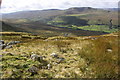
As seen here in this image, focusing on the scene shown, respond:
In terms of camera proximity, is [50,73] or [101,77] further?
[50,73]

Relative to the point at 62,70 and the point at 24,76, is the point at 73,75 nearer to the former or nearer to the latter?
the point at 62,70

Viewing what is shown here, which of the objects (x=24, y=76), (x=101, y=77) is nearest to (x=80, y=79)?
(x=101, y=77)

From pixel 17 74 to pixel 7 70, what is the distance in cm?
55

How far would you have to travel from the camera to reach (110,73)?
576cm

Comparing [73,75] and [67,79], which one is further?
[73,75]

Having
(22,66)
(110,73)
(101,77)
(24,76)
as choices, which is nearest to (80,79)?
(101,77)

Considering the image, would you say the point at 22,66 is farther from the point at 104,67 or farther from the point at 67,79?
the point at 104,67

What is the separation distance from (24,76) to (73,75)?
6.65 feet

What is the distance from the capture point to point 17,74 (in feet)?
18.5

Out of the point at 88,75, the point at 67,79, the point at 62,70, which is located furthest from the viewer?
the point at 62,70

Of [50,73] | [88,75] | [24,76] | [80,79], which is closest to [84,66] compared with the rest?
[88,75]

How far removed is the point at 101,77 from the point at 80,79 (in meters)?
0.91

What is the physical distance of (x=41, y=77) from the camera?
5.63m

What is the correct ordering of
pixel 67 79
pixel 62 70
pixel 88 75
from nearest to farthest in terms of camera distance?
pixel 67 79 < pixel 88 75 < pixel 62 70
